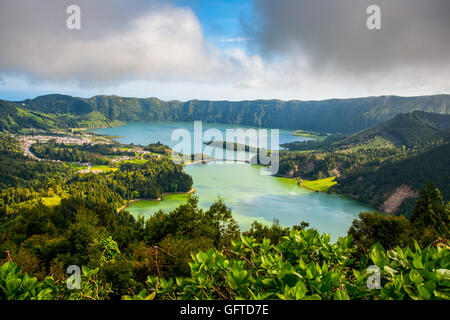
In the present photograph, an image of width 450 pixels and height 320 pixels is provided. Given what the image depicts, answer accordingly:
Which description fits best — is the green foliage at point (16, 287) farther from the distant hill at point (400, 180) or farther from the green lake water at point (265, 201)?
the distant hill at point (400, 180)

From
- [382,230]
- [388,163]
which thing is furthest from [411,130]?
[382,230]

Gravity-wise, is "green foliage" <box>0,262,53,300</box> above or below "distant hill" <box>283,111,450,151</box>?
below

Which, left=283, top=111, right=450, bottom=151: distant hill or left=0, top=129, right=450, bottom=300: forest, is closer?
left=0, top=129, right=450, bottom=300: forest

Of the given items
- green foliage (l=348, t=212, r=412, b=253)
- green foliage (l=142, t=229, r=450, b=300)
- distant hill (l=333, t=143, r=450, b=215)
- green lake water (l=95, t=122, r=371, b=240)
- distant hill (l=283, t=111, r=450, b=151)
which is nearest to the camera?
green foliage (l=142, t=229, r=450, b=300)

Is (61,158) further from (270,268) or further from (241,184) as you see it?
(270,268)

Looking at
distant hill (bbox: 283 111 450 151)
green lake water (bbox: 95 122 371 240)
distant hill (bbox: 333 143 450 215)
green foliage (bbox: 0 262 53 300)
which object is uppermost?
distant hill (bbox: 283 111 450 151)

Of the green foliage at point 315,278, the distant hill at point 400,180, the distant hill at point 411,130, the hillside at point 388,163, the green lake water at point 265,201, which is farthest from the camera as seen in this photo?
the distant hill at point 411,130

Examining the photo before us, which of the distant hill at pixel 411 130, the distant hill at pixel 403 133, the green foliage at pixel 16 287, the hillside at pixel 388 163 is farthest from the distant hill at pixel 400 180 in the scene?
the green foliage at pixel 16 287

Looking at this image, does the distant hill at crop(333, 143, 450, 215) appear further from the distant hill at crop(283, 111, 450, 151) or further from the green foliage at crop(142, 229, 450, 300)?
the green foliage at crop(142, 229, 450, 300)

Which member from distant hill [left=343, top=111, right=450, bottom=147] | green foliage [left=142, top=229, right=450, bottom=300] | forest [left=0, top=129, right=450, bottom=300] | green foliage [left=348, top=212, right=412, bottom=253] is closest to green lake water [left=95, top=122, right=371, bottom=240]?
green foliage [left=348, top=212, right=412, bottom=253]
